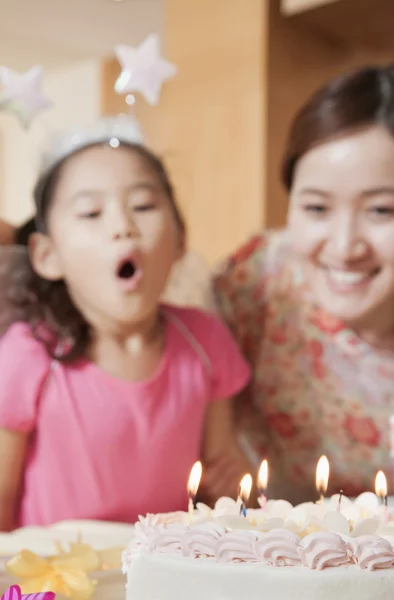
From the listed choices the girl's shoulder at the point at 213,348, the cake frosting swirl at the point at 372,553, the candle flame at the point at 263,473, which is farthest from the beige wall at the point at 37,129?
the cake frosting swirl at the point at 372,553

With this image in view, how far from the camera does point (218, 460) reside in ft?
3.07

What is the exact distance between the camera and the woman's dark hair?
917 millimetres

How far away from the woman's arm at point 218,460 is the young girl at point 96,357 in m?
0.05

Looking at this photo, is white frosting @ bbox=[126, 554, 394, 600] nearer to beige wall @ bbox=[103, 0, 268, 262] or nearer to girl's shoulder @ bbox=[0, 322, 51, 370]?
girl's shoulder @ bbox=[0, 322, 51, 370]

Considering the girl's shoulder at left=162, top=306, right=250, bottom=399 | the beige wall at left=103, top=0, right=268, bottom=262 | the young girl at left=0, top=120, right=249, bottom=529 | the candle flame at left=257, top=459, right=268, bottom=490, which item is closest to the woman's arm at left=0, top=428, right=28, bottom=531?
the young girl at left=0, top=120, right=249, bottom=529

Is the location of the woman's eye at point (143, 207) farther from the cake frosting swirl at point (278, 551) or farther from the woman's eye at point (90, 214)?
the cake frosting swirl at point (278, 551)

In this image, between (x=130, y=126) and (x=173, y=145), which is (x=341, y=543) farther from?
(x=173, y=145)

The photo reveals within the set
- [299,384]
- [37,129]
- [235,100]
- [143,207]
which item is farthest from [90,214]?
[235,100]

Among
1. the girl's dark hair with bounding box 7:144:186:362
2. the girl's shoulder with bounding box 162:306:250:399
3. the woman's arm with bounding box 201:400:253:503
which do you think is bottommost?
the woman's arm with bounding box 201:400:253:503

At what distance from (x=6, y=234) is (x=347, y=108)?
0.43 metres

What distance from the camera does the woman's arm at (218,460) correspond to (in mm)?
933

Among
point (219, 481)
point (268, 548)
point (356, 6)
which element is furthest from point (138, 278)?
point (356, 6)

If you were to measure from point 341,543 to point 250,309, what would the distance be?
0.60 metres

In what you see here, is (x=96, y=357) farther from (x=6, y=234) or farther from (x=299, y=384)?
(x=299, y=384)
